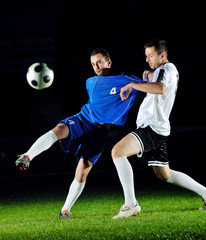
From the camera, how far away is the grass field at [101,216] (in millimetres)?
4555

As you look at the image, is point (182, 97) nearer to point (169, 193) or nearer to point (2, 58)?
point (2, 58)

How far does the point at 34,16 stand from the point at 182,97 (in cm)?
581

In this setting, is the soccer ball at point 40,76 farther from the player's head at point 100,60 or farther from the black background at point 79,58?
the black background at point 79,58

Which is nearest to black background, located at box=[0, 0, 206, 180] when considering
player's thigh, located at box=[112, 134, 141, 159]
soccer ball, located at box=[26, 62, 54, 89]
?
soccer ball, located at box=[26, 62, 54, 89]

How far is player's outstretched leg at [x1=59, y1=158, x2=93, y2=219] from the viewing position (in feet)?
19.3

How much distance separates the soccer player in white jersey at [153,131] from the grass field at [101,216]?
1.13ft

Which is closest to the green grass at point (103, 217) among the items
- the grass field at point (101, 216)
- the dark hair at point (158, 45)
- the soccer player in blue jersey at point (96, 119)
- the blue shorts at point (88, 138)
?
the grass field at point (101, 216)

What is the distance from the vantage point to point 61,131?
18.7 ft

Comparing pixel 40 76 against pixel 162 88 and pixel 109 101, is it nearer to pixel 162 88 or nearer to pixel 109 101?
pixel 109 101

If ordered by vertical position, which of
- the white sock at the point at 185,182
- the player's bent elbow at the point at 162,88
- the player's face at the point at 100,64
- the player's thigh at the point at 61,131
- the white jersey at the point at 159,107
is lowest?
the white sock at the point at 185,182

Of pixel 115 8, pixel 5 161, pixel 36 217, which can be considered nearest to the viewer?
pixel 36 217

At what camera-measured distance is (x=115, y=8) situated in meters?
16.6

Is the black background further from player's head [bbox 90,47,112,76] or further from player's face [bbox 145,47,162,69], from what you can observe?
player's face [bbox 145,47,162,69]

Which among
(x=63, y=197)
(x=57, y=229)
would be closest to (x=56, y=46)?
(x=63, y=197)
